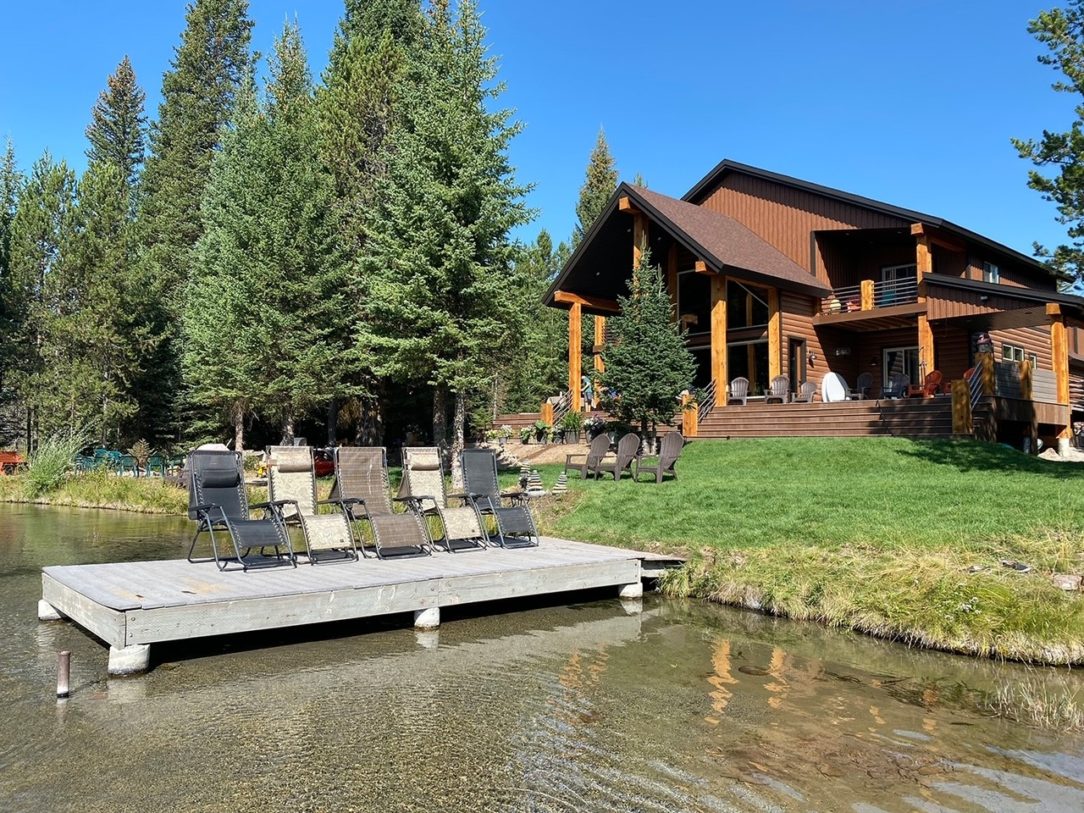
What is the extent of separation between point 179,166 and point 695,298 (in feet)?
84.4

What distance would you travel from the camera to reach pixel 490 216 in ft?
56.6

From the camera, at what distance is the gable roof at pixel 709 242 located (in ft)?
69.6

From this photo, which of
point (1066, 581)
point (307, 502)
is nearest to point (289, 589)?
point (307, 502)

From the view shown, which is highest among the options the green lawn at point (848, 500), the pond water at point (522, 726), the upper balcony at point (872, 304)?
the upper balcony at point (872, 304)

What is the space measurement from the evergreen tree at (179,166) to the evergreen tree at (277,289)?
6.94 metres

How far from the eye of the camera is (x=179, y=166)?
121ft

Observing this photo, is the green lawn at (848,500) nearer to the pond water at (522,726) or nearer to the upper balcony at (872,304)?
the pond water at (522,726)

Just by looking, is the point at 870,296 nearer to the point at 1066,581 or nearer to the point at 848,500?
the point at 848,500

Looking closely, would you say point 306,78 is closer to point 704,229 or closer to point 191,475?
point 704,229

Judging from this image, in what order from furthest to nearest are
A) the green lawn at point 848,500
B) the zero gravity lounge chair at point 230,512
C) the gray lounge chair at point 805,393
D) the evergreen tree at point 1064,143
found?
the gray lounge chair at point 805,393, the evergreen tree at point 1064,143, the green lawn at point 848,500, the zero gravity lounge chair at point 230,512

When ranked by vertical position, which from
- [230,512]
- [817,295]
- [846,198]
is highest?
[846,198]

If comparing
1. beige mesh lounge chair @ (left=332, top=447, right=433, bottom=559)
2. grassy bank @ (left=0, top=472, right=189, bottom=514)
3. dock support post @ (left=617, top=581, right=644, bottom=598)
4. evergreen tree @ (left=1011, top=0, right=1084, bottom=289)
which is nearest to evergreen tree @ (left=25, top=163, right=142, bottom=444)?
grassy bank @ (left=0, top=472, right=189, bottom=514)

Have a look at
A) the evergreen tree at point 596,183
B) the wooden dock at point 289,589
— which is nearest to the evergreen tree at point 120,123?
the evergreen tree at point 596,183

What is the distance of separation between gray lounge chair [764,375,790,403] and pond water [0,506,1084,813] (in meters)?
13.9
